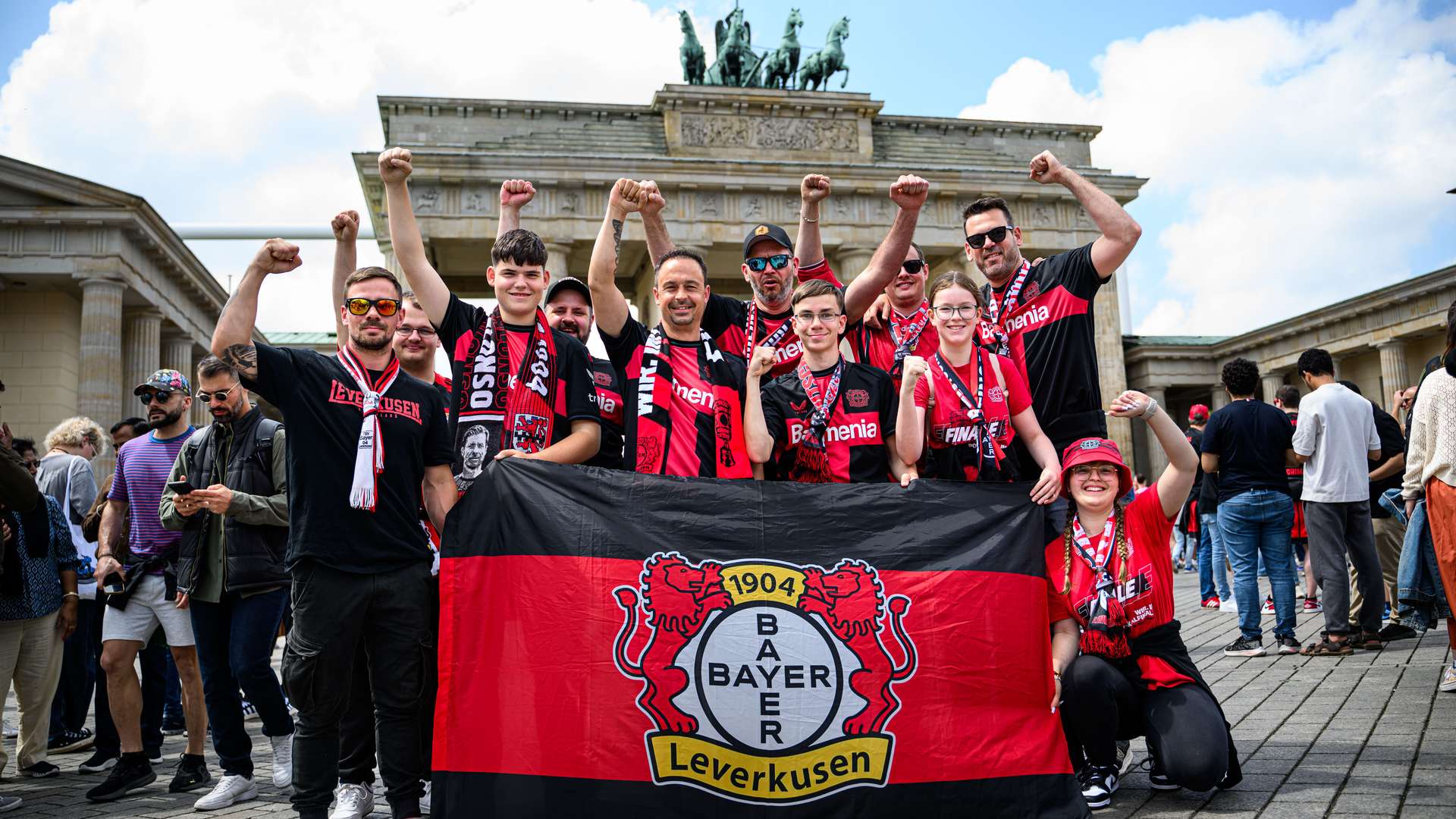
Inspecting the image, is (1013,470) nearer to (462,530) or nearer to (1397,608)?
(462,530)

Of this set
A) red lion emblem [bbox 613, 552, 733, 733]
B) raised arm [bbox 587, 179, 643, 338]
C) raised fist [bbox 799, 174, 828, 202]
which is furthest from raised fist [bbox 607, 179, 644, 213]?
red lion emblem [bbox 613, 552, 733, 733]

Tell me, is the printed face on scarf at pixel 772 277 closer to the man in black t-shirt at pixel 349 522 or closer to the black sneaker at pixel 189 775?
the man in black t-shirt at pixel 349 522

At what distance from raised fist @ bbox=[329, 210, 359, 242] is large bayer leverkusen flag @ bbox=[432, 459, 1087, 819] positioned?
152cm

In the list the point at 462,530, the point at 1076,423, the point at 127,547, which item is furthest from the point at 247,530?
the point at 1076,423

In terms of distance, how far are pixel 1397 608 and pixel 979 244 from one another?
24.4 ft

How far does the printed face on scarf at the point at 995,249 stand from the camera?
208 inches

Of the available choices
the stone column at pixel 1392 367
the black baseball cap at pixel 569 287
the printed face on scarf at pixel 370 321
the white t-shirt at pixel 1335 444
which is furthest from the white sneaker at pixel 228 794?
the stone column at pixel 1392 367

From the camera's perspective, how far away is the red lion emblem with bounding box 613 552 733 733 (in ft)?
13.5

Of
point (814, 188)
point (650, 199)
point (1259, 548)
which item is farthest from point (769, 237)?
point (1259, 548)

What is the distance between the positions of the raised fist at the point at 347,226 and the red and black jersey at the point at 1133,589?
364 centimetres

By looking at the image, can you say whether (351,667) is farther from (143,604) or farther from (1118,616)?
(1118,616)

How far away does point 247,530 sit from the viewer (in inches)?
219

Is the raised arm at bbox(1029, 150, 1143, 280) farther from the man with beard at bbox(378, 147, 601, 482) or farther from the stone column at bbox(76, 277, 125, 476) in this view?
the stone column at bbox(76, 277, 125, 476)

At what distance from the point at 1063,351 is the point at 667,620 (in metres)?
2.43
